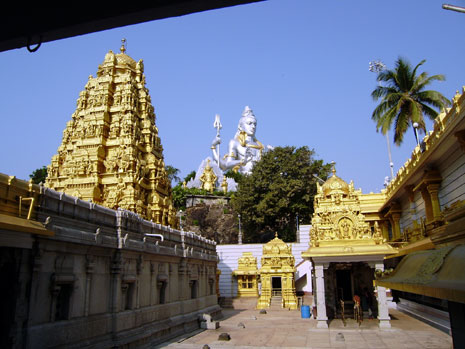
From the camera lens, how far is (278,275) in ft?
105

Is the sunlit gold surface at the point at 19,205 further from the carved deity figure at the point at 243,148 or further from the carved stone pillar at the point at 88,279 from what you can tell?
the carved deity figure at the point at 243,148

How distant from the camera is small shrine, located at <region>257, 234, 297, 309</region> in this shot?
31.2m


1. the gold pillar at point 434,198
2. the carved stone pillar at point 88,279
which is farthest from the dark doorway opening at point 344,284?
the carved stone pillar at point 88,279

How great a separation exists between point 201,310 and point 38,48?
22.5 m

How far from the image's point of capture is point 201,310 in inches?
933

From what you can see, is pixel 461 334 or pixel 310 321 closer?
pixel 461 334

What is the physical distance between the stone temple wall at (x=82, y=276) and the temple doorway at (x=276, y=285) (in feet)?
45.5

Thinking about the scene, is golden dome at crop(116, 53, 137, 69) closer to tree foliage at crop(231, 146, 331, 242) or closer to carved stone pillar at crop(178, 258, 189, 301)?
carved stone pillar at crop(178, 258, 189, 301)

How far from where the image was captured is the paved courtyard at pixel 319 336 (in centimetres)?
1580

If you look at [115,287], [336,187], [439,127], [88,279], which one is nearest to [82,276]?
[88,279]

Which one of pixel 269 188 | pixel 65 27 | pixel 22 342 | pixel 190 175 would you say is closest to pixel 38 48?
pixel 65 27

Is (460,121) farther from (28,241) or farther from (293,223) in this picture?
(293,223)

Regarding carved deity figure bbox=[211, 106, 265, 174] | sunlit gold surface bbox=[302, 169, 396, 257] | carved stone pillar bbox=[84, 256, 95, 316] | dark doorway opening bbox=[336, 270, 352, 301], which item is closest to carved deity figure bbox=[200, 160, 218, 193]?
carved deity figure bbox=[211, 106, 265, 174]

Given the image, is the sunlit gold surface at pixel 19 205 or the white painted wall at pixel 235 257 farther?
the white painted wall at pixel 235 257
